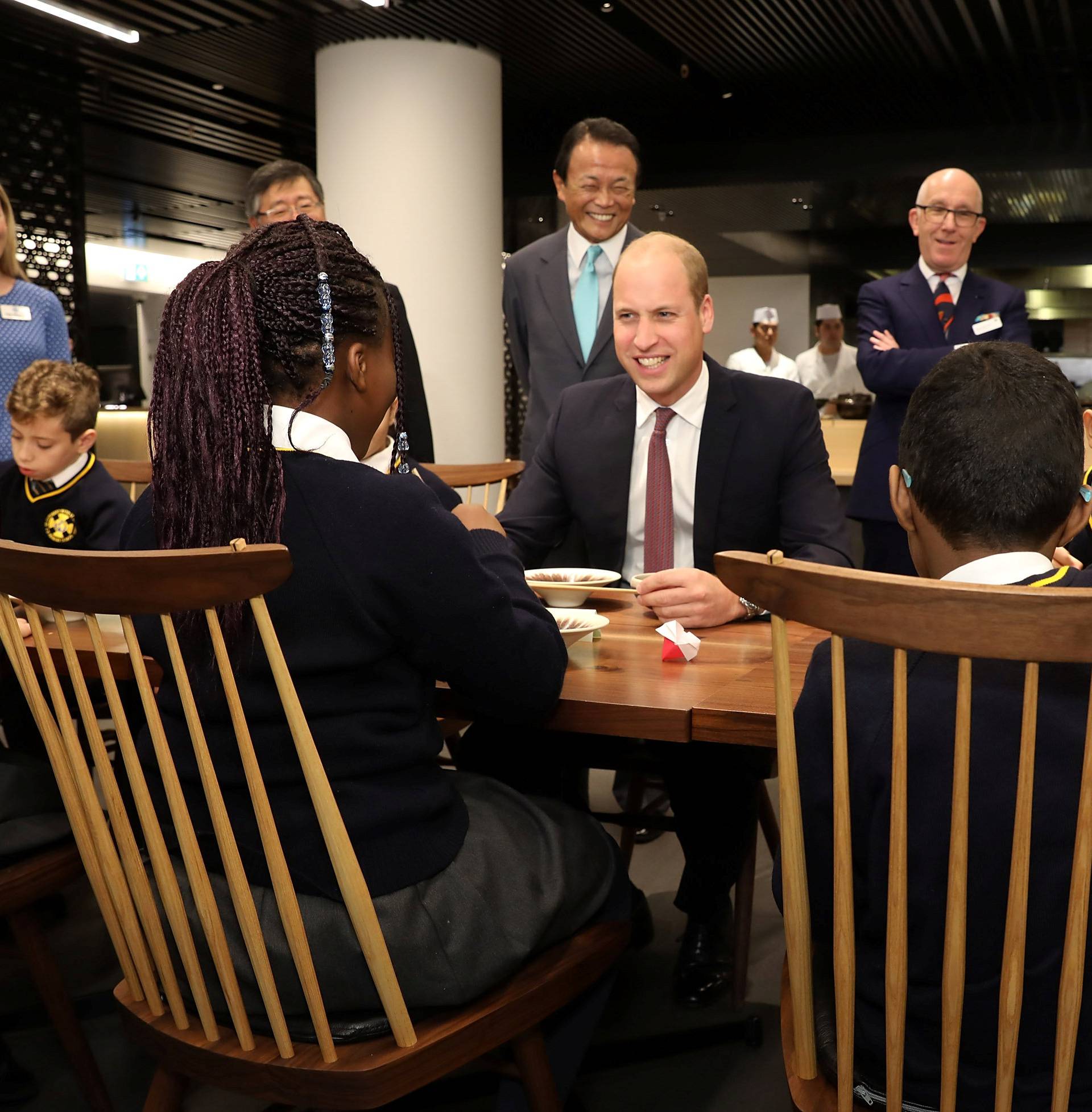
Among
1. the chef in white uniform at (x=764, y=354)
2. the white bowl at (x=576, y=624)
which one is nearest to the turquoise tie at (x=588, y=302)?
the white bowl at (x=576, y=624)

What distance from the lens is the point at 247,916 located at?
1119 millimetres

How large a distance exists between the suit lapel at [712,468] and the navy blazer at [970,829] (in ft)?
3.65

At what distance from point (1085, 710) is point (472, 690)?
0.61 m

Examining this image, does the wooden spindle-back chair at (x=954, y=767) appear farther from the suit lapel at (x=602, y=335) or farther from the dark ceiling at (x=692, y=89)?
the dark ceiling at (x=692, y=89)

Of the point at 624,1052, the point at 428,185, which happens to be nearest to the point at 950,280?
the point at 624,1052

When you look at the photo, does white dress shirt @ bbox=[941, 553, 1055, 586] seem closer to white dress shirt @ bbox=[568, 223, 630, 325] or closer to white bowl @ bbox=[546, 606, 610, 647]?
white bowl @ bbox=[546, 606, 610, 647]

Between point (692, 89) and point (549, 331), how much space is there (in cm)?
529

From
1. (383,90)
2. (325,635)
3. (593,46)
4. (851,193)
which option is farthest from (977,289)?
(851,193)

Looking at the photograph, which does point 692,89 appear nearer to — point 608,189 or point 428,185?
point 428,185

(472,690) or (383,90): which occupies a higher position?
(383,90)

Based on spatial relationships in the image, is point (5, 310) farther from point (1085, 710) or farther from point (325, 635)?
point (1085, 710)

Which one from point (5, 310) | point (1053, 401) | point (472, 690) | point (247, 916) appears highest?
point (5, 310)

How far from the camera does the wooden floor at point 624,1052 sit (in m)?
1.88

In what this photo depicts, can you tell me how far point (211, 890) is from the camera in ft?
3.80
